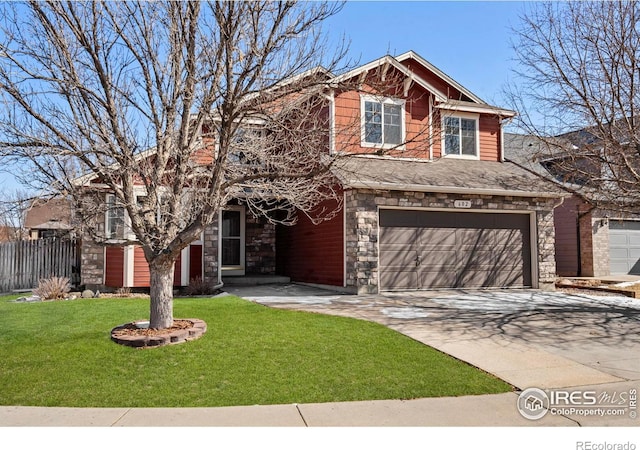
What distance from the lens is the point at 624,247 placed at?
64.1 ft

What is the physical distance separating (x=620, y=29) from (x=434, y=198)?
5.67m

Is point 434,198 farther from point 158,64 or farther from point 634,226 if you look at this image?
Answer: point 634,226

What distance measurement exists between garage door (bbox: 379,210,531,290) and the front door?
19.7 feet

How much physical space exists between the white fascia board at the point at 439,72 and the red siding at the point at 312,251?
20.6ft

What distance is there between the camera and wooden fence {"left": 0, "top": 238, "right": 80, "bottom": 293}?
1505 cm

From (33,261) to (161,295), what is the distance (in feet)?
34.3

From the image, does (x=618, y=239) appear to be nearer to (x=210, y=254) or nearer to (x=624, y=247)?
(x=624, y=247)

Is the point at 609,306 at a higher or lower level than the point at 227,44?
lower

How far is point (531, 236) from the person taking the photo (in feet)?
47.6

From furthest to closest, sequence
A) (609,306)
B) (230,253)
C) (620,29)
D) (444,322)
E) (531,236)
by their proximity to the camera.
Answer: (230,253) < (531,236) < (609,306) < (620,29) < (444,322)

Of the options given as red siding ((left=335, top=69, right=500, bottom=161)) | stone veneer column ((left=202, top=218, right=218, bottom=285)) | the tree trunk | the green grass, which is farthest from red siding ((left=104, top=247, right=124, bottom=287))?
red siding ((left=335, top=69, right=500, bottom=161))

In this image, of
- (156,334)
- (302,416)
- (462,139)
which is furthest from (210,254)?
(302,416)

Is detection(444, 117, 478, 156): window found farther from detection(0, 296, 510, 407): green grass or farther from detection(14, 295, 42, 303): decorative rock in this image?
detection(14, 295, 42, 303): decorative rock

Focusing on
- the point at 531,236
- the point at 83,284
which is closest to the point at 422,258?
the point at 531,236
